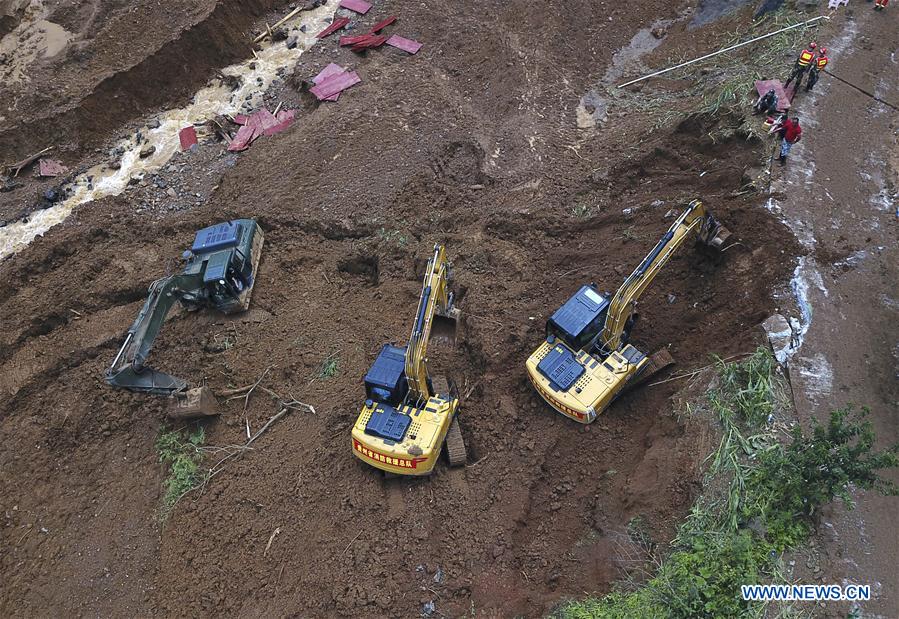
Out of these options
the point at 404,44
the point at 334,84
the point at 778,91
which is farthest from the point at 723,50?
the point at 334,84

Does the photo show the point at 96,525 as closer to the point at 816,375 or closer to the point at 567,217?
the point at 567,217

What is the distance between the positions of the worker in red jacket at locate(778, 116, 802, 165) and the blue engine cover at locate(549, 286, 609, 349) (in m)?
6.27

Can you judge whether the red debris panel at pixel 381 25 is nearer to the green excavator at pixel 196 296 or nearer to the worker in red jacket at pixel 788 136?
the green excavator at pixel 196 296

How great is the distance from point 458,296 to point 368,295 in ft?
7.66

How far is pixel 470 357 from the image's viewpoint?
40.8ft

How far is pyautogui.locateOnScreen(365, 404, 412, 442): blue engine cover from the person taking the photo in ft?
33.0

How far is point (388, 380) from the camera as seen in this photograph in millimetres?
10297

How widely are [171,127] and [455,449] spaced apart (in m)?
16.4

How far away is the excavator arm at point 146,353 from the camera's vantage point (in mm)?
10922

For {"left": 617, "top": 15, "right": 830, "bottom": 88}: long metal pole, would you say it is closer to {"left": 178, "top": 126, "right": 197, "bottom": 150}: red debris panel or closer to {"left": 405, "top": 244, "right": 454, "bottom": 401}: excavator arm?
{"left": 405, "top": 244, "right": 454, "bottom": 401}: excavator arm

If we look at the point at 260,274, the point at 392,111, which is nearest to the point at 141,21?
the point at 392,111

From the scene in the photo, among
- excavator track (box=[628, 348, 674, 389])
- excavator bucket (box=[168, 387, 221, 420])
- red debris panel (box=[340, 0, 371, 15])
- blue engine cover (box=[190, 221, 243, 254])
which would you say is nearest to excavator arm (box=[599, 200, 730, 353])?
excavator track (box=[628, 348, 674, 389])

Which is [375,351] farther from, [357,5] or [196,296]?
[357,5]

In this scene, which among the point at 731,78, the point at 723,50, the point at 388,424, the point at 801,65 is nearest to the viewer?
the point at 388,424
